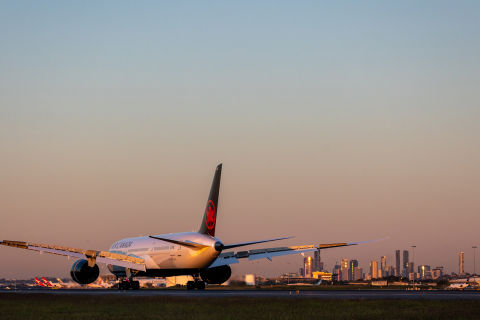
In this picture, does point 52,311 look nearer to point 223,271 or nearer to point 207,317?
point 207,317

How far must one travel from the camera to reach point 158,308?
123 ft

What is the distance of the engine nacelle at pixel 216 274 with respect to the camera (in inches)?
2773

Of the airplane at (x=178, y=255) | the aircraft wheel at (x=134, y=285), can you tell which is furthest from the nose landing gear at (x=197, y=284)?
the aircraft wheel at (x=134, y=285)

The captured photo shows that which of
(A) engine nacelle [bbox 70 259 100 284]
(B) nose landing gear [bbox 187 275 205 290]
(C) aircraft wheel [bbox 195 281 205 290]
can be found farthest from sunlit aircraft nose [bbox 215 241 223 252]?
(A) engine nacelle [bbox 70 259 100 284]

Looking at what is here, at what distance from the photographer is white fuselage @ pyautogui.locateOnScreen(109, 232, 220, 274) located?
66000 mm

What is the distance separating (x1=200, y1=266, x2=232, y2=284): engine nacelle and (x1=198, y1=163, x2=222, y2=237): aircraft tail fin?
477cm

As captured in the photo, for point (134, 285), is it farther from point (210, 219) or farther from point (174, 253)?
point (210, 219)

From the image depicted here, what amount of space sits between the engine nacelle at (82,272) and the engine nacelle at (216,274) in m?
11.0

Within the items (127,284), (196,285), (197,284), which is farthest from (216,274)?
(127,284)

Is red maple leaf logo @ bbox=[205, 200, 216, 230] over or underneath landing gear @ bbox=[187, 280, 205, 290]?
over

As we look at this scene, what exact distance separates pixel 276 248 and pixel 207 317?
38.8 meters

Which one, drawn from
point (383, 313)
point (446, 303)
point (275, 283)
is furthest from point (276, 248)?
point (275, 283)

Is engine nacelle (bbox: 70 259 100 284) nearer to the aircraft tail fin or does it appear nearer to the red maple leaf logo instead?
the aircraft tail fin

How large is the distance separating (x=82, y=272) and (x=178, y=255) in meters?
10.1
